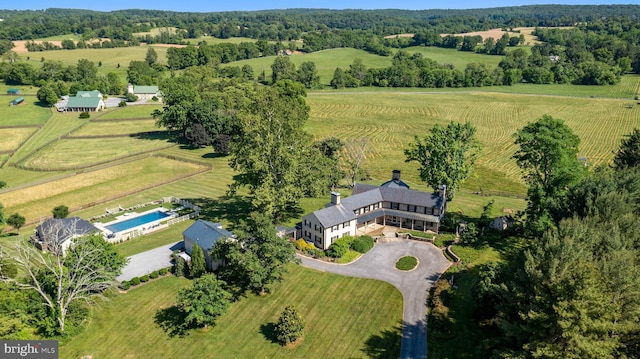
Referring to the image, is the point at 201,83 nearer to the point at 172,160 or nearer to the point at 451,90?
the point at 172,160

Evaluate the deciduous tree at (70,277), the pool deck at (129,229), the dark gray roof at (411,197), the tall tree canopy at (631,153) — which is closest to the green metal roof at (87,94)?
the pool deck at (129,229)

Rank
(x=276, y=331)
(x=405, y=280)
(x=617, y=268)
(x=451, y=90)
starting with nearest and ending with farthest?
(x=617, y=268) → (x=276, y=331) → (x=405, y=280) → (x=451, y=90)

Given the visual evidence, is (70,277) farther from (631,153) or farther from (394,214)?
(631,153)

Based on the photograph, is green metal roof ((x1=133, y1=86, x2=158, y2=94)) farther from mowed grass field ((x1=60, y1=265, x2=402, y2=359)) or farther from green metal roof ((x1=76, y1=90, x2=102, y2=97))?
mowed grass field ((x1=60, y1=265, x2=402, y2=359))

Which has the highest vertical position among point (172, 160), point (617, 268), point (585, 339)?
point (617, 268)

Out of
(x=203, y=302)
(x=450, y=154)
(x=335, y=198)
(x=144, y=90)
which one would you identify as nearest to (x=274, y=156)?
(x=335, y=198)

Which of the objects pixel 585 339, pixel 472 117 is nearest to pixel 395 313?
pixel 585 339
